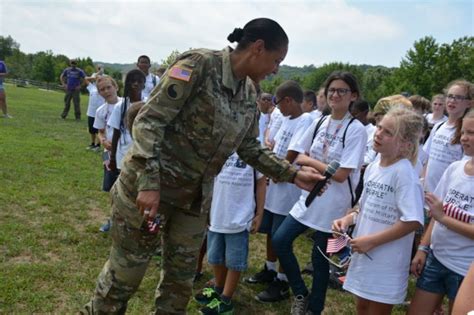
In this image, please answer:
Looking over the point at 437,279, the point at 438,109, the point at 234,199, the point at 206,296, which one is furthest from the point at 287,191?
the point at 438,109

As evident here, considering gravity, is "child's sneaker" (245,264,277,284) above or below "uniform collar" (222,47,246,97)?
below

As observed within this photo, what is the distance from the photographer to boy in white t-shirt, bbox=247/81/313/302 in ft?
12.9

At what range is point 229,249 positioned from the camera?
351cm

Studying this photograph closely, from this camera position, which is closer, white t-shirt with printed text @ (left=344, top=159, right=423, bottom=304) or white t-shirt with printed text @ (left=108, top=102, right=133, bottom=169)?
white t-shirt with printed text @ (left=344, top=159, right=423, bottom=304)

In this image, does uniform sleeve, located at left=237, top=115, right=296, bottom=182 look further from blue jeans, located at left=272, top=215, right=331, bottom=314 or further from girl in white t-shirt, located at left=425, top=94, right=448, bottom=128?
girl in white t-shirt, located at left=425, top=94, right=448, bottom=128

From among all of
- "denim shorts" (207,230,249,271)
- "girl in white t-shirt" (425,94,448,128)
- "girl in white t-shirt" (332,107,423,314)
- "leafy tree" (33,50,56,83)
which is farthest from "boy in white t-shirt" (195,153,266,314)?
Answer: "leafy tree" (33,50,56,83)

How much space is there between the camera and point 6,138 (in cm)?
969

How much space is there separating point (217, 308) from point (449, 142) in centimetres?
283

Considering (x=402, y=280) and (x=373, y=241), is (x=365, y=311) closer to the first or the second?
(x=402, y=280)

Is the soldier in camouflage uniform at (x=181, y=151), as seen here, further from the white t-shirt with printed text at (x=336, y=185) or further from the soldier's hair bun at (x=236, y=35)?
the white t-shirt with printed text at (x=336, y=185)

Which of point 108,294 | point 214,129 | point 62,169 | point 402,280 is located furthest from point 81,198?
point 402,280

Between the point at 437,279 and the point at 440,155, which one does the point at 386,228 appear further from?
the point at 440,155

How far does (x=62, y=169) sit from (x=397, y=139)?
661cm

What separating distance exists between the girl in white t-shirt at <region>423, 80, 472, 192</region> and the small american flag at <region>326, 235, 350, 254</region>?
1.81 m
